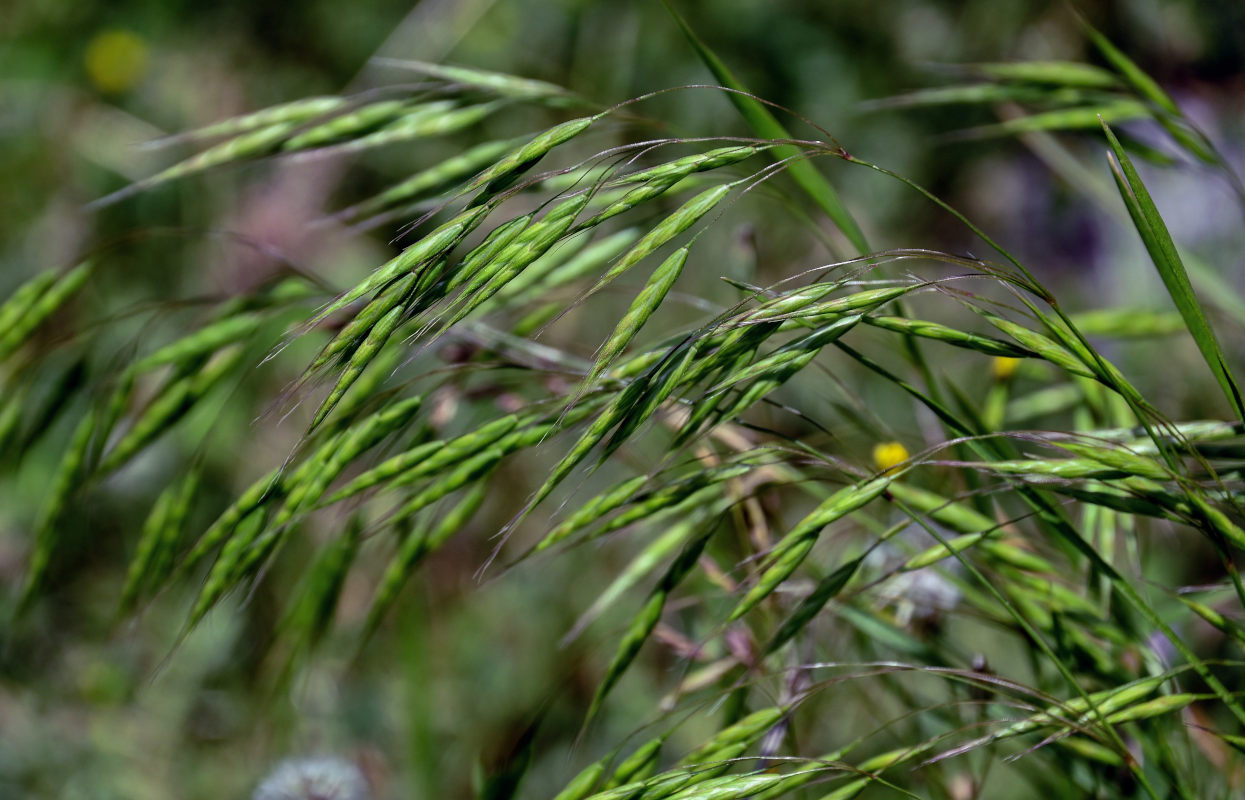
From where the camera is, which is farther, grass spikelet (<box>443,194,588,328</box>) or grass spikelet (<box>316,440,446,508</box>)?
grass spikelet (<box>316,440,446,508</box>)

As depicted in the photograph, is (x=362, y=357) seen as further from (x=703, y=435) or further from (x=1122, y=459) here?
(x=1122, y=459)

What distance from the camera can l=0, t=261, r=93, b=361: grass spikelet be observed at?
97 cm

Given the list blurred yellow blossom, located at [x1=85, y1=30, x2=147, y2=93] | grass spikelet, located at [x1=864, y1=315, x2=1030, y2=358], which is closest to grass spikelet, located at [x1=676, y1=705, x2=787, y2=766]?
grass spikelet, located at [x1=864, y1=315, x2=1030, y2=358]

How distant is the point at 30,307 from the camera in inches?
38.7

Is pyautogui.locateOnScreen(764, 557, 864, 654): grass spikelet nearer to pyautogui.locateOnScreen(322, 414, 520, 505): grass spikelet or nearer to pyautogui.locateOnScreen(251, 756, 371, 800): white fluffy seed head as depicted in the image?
pyautogui.locateOnScreen(322, 414, 520, 505): grass spikelet

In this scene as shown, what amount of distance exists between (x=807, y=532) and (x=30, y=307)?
0.76 metres

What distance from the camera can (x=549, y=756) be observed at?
5.94 ft

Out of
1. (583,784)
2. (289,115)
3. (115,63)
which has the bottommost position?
(583,784)

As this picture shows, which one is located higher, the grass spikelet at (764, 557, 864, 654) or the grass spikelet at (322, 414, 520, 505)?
the grass spikelet at (322, 414, 520, 505)

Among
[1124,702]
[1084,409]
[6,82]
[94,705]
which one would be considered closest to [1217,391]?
[1084,409]

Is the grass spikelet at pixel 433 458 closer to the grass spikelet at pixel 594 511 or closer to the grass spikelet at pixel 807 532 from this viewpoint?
the grass spikelet at pixel 594 511

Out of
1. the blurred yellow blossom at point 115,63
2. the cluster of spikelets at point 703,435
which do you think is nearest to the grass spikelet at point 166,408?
the cluster of spikelets at point 703,435

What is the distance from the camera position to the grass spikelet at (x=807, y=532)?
0.71m

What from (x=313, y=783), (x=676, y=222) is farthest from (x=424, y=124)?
(x=313, y=783)
